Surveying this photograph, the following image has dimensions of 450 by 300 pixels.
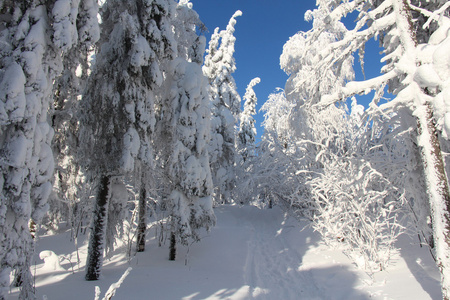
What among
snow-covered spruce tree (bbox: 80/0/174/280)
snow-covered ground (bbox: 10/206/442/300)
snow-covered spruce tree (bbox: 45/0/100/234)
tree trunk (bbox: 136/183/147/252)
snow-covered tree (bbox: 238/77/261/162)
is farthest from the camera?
snow-covered tree (bbox: 238/77/261/162)

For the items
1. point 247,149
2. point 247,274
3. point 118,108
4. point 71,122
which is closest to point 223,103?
point 247,149

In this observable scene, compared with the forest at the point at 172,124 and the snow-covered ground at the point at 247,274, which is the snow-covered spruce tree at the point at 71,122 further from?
the snow-covered ground at the point at 247,274

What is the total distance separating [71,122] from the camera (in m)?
10.6

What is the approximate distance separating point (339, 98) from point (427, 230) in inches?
127

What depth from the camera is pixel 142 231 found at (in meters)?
11.1

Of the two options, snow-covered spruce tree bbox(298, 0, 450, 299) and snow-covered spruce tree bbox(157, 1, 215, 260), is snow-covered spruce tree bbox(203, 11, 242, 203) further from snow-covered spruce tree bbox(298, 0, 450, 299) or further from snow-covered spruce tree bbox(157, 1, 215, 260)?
snow-covered spruce tree bbox(298, 0, 450, 299)

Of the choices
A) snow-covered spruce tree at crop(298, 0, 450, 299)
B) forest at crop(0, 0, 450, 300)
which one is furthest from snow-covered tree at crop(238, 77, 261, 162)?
snow-covered spruce tree at crop(298, 0, 450, 299)

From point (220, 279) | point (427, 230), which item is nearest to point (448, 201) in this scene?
point (427, 230)

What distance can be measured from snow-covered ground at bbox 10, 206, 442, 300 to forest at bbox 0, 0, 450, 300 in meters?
0.43

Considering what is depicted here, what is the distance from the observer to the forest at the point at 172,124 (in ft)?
14.8

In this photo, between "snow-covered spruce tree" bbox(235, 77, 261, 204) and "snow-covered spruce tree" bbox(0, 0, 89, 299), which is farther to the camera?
"snow-covered spruce tree" bbox(235, 77, 261, 204)

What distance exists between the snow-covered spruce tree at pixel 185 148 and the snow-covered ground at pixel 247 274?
119cm

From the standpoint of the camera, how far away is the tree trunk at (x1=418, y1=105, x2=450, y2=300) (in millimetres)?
4398

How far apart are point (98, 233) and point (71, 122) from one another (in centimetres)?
492
